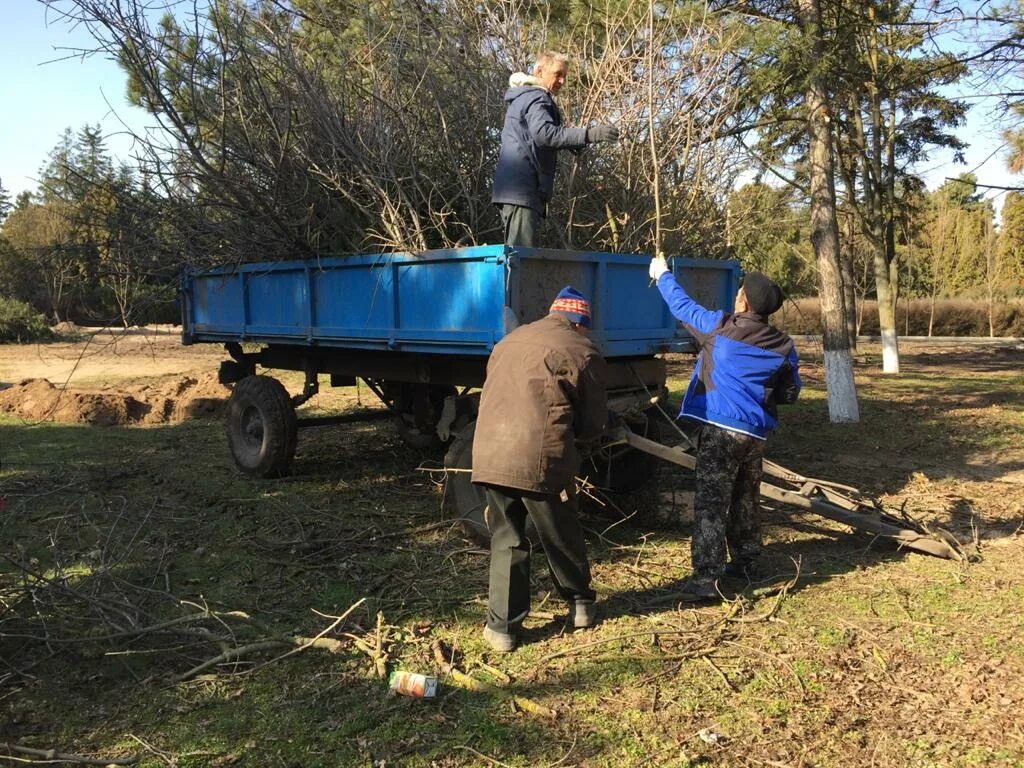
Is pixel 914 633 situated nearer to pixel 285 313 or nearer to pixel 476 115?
pixel 476 115

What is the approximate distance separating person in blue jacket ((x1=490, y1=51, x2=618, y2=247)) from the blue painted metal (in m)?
0.29

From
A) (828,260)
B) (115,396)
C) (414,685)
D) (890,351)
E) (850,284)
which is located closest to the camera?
(414,685)

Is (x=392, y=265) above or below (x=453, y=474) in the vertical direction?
above

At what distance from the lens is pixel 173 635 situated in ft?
11.8

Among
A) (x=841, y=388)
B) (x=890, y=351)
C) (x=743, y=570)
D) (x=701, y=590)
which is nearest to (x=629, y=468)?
(x=743, y=570)

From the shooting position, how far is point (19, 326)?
22484mm

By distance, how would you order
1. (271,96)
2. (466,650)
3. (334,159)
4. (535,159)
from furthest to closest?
(271,96) < (334,159) < (535,159) < (466,650)

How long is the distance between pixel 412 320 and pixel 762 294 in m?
2.08

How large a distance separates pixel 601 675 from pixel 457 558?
1577 millimetres

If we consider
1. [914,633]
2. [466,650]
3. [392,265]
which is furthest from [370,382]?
[914,633]

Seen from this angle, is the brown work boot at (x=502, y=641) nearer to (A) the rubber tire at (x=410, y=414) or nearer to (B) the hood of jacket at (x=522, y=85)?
(A) the rubber tire at (x=410, y=414)

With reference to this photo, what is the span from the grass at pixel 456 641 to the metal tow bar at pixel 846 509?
0.13 metres

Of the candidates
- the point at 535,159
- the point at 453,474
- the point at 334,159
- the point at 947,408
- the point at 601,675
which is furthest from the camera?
the point at 947,408

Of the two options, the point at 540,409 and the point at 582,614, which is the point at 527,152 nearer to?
the point at 540,409
